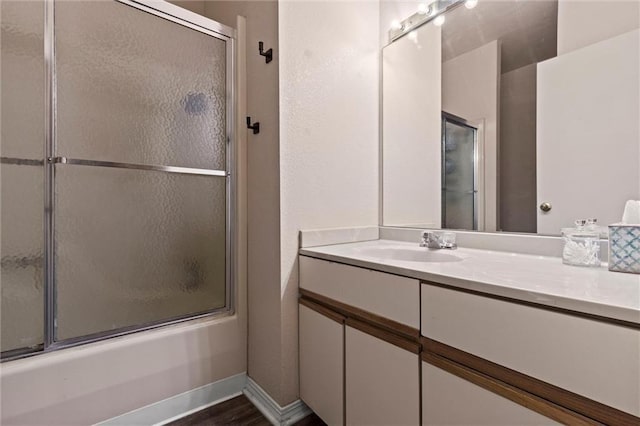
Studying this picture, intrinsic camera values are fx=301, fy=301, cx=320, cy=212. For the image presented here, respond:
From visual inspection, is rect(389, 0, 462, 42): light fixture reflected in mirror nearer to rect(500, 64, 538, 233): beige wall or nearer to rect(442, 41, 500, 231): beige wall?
rect(442, 41, 500, 231): beige wall

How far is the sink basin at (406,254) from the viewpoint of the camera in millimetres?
1309

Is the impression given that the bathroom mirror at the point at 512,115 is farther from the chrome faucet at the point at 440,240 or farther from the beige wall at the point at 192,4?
the beige wall at the point at 192,4

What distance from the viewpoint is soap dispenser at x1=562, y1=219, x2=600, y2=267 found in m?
0.92

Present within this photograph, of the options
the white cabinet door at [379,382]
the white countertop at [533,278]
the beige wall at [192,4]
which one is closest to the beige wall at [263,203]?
the white countertop at [533,278]

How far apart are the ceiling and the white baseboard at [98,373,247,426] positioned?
1.95 meters

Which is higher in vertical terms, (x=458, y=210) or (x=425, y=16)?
(x=425, y=16)

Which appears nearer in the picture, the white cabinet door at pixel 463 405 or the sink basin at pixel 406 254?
the white cabinet door at pixel 463 405

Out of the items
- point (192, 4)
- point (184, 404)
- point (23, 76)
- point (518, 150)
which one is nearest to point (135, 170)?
point (23, 76)

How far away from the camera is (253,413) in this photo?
1.41 metres

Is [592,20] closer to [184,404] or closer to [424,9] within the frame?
[424,9]

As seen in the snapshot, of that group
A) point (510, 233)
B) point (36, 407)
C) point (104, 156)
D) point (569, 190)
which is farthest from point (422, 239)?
point (36, 407)

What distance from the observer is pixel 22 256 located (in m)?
1.12

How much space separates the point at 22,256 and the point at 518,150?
1.96 meters

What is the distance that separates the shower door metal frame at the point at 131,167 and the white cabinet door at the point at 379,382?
0.75 m
